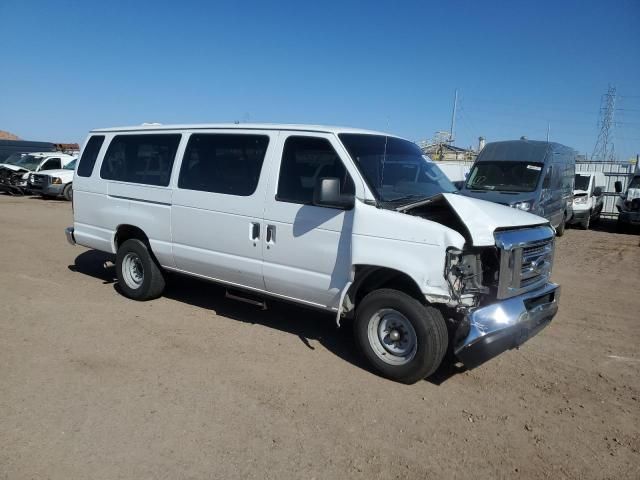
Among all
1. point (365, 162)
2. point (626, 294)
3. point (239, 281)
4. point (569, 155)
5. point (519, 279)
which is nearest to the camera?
point (519, 279)

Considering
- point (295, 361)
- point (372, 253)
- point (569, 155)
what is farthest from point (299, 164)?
point (569, 155)

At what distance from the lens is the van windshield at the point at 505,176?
38.9ft

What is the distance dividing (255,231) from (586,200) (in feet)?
47.3

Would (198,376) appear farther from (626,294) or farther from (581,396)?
(626,294)

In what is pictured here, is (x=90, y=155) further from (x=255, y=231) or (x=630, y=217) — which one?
(x=630, y=217)

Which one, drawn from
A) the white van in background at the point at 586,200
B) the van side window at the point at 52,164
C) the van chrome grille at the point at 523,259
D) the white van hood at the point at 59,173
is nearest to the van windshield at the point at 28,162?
the van side window at the point at 52,164

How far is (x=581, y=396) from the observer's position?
4242mm

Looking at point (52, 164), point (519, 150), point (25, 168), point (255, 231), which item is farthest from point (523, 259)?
point (25, 168)

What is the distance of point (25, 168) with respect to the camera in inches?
870

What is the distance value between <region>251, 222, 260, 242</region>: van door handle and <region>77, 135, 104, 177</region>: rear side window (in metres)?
3.02

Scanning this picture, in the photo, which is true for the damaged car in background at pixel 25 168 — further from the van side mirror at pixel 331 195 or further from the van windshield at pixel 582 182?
the van side mirror at pixel 331 195

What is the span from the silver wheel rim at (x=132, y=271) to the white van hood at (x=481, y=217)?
3827mm

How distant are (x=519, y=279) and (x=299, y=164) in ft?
7.42

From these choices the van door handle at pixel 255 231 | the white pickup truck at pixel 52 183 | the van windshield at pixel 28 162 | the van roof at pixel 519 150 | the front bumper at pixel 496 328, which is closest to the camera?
the front bumper at pixel 496 328
